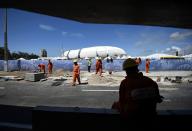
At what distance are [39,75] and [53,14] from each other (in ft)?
49.4

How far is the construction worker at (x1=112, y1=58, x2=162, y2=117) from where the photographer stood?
3.16m

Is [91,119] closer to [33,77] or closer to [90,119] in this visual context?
[90,119]

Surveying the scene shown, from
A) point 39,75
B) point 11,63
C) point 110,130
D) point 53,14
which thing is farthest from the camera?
point 11,63

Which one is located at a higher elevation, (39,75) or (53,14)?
(53,14)

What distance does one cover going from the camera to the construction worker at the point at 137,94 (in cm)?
316

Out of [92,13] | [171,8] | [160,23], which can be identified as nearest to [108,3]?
[92,13]

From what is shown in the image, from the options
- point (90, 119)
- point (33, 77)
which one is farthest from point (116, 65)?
point (90, 119)

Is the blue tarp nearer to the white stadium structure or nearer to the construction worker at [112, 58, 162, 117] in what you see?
the white stadium structure

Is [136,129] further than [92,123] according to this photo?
No

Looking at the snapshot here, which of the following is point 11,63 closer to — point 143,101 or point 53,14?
point 53,14

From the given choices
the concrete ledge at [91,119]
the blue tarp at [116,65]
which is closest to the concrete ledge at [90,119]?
the concrete ledge at [91,119]

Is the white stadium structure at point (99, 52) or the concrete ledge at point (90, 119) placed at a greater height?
the white stadium structure at point (99, 52)

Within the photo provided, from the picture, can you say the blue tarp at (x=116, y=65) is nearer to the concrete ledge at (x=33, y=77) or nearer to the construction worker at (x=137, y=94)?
the concrete ledge at (x=33, y=77)

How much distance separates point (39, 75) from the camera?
881 inches
